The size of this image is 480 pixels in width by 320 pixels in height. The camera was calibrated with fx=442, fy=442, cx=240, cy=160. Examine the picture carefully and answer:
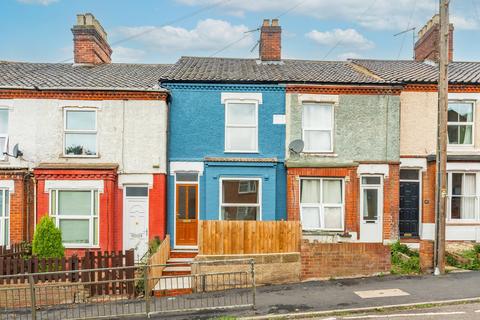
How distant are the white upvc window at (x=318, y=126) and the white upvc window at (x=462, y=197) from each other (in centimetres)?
497

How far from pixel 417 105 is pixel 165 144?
9680 mm

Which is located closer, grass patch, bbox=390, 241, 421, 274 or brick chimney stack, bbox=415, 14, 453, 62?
grass patch, bbox=390, 241, 421, 274

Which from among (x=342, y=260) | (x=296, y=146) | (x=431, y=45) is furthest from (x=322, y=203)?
(x=431, y=45)

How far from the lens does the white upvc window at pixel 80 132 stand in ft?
51.6

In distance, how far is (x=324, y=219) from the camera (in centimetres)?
1583

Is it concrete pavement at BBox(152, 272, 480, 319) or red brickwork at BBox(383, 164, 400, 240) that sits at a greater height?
red brickwork at BBox(383, 164, 400, 240)

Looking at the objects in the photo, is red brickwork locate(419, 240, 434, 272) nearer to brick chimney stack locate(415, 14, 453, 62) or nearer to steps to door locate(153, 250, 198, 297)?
steps to door locate(153, 250, 198, 297)

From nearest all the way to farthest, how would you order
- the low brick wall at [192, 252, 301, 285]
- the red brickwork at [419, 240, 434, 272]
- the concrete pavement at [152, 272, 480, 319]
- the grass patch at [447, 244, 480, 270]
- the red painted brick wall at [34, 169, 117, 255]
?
1. the concrete pavement at [152, 272, 480, 319]
2. the low brick wall at [192, 252, 301, 285]
3. the red brickwork at [419, 240, 434, 272]
4. the grass patch at [447, 244, 480, 270]
5. the red painted brick wall at [34, 169, 117, 255]

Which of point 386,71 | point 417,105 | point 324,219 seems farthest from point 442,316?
point 386,71

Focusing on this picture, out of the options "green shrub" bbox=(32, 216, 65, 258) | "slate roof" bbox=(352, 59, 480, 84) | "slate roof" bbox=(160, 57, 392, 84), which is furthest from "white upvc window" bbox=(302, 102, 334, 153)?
"green shrub" bbox=(32, 216, 65, 258)

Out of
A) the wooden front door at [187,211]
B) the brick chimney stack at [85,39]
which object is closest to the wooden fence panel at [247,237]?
the wooden front door at [187,211]

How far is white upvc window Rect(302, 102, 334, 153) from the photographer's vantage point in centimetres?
1622

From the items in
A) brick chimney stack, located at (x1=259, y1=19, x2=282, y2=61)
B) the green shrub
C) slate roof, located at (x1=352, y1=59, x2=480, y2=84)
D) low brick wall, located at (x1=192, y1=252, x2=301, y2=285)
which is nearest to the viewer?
low brick wall, located at (x1=192, y1=252, x2=301, y2=285)

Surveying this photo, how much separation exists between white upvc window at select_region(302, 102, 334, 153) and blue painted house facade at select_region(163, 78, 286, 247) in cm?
87
